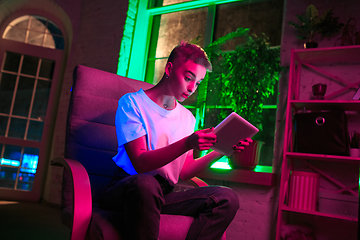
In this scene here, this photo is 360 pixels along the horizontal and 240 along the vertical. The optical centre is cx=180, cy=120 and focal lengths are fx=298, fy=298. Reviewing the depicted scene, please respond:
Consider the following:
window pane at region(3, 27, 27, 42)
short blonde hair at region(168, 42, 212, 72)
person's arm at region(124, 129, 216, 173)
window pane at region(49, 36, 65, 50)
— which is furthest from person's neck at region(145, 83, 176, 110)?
window pane at region(3, 27, 27, 42)

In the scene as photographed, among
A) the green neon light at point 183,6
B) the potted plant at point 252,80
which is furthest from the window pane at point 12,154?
the potted plant at point 252,80

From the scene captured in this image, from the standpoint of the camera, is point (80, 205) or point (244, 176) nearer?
point (80, 205)

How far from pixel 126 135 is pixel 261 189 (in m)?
1.69

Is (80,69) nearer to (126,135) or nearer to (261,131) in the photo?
(126,135)

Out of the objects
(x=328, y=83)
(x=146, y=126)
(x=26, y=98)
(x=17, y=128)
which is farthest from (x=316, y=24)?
(x=17, y=128)

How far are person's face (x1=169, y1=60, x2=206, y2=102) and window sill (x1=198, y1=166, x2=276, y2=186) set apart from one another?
4.44 feet

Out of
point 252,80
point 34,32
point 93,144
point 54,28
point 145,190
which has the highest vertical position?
point 54,28

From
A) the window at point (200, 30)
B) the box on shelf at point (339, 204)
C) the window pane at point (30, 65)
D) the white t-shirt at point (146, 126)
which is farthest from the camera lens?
the window pane at point (30, 65)

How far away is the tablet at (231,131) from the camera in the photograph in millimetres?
1038

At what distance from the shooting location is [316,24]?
2373 mm

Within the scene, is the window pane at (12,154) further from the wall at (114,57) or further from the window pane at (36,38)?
the window pane at (36,38)

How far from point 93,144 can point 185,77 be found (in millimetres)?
546

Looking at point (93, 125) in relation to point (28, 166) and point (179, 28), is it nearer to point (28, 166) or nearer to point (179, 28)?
point (179, 28)

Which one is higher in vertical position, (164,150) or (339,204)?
(164,150)
